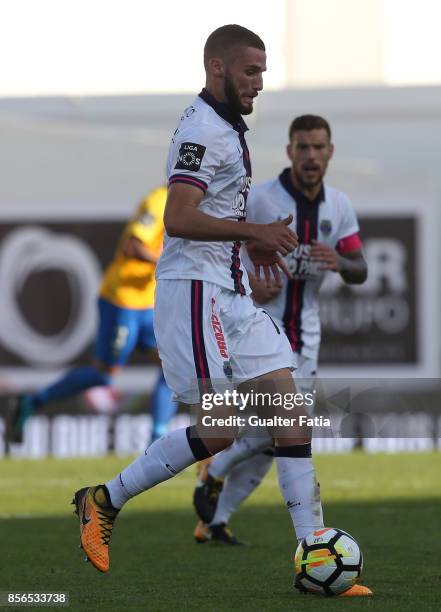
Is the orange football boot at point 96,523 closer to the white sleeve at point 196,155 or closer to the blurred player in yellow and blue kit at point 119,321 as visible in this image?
the white sleeve at point 196,155

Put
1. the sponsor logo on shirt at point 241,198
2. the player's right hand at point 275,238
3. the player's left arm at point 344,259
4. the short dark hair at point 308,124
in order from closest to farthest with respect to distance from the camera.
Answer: the player's right hand at point 275,238, the sponsor logo on shirt at point 241,198, the player's left arm at point 344,259, the short dark hair at point 308,124

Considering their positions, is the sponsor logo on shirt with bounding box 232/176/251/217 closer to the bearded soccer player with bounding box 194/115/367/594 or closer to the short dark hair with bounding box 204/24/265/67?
the short dark hair with bounding box 204/24/265/67

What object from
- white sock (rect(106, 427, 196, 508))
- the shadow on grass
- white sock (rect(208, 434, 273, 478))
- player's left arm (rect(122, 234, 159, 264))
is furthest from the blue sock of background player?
white sock (rect(106, 427, 196, 508))

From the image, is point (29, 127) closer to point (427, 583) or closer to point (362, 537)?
point (362, 537)

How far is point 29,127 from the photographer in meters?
14.1

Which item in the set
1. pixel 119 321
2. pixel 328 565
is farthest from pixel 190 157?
pixel 119 321

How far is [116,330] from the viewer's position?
37.2 ft

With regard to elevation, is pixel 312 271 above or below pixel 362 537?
above

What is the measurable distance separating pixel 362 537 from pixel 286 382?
6.84ft

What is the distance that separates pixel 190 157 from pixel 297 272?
2.03 metres

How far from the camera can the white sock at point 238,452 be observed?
7.43 metres

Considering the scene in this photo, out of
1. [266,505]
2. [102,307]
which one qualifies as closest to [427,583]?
[266,505]

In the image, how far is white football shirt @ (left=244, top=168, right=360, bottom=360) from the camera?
7605 millimetres

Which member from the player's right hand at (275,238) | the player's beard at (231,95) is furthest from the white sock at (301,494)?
the player's beard at (231,95)
